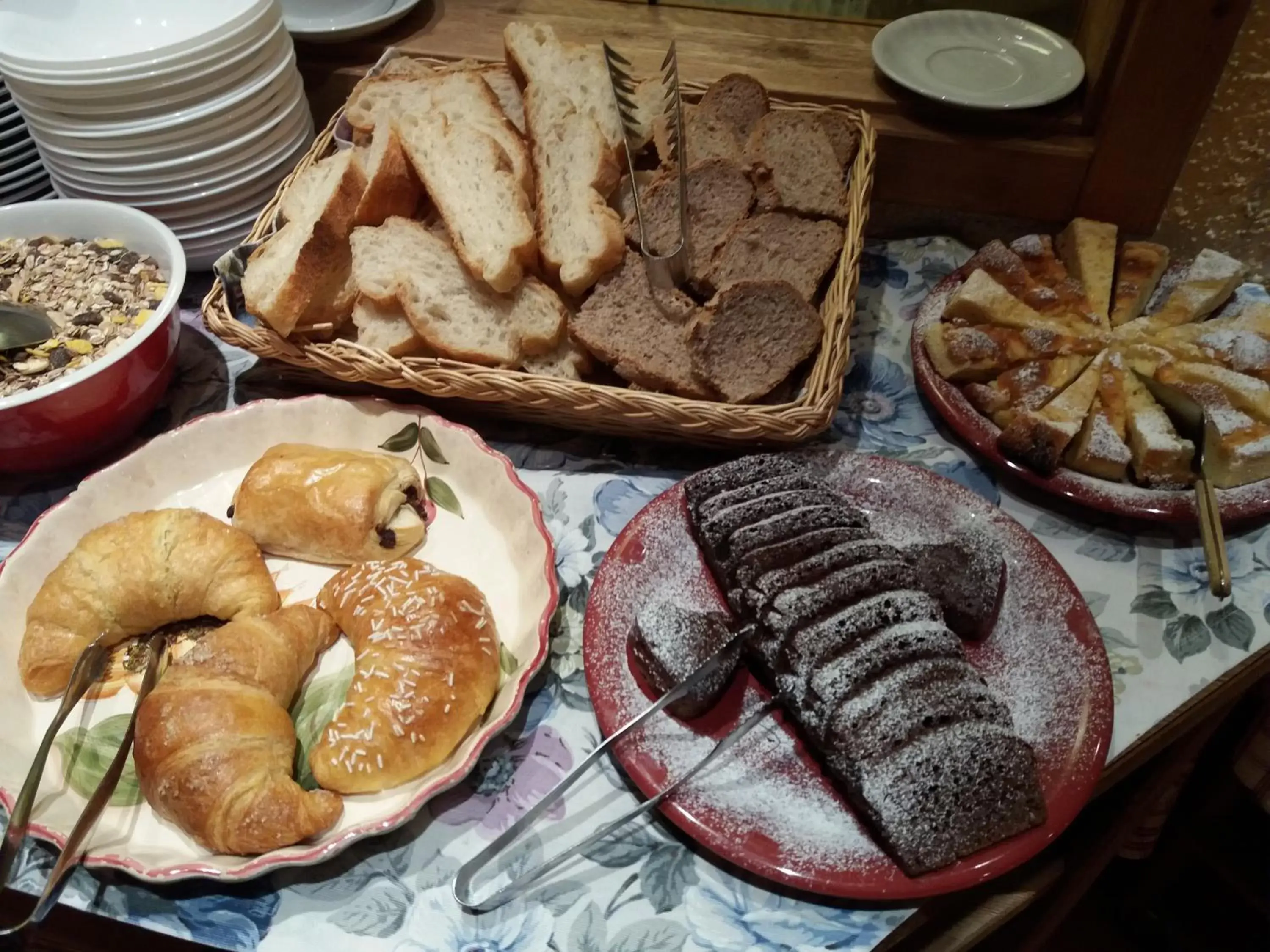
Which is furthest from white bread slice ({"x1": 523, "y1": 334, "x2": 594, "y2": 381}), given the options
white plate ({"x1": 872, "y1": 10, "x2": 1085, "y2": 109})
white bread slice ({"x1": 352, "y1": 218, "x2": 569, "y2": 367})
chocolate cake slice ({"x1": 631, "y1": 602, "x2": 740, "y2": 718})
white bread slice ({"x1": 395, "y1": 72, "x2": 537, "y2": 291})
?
white plate ({"x1": 872, "y1": 10, "x2": 1085, "y2": 109})

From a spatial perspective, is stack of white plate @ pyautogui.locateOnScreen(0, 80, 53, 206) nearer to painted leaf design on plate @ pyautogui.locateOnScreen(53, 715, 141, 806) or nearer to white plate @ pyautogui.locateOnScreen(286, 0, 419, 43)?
white plate @ pyautogui.locateOnScreen(286, 0, 419, 43)

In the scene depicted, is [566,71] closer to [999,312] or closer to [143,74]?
[143,74]

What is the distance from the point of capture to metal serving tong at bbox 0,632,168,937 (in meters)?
0.91

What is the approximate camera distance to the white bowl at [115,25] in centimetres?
141

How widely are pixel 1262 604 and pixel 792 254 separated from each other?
32.7 inches

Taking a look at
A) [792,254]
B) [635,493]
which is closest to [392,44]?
[792,254]

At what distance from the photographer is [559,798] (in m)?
1.04

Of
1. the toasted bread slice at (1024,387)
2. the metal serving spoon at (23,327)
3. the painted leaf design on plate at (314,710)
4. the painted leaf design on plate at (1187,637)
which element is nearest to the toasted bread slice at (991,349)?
the toasted bread slice at (1024,387)

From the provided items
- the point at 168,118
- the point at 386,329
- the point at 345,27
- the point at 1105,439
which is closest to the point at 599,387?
the point at 386,329

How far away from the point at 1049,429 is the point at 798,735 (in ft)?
1.92

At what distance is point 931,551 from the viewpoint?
1.15m

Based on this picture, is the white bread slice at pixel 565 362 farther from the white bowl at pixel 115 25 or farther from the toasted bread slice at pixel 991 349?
the white bowl at pixel 115 25

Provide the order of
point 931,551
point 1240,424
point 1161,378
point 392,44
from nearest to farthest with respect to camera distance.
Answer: point 931,551 → point 1240,424 → point 1161,378 → point 392,44

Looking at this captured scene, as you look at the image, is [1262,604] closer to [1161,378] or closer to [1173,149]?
[1161,378]
